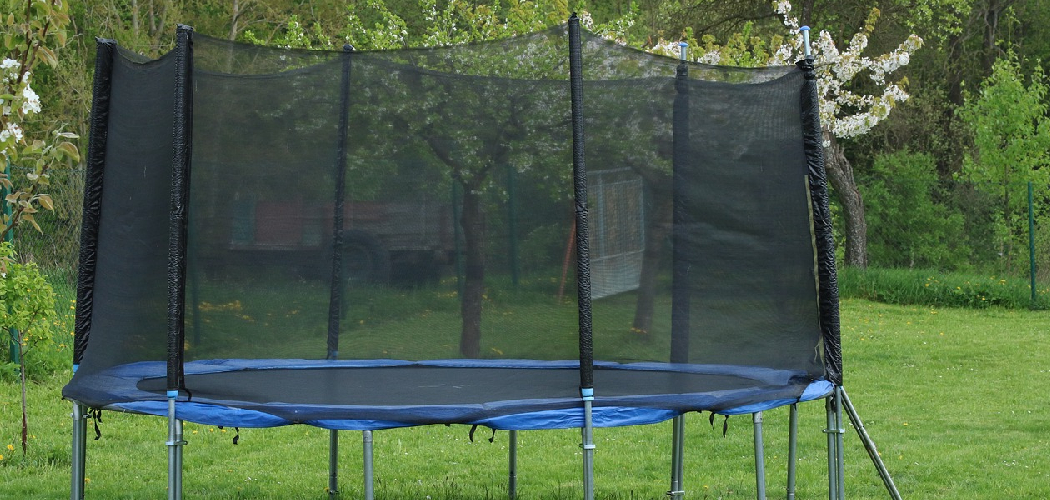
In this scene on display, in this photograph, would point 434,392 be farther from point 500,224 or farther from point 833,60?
point 833,60

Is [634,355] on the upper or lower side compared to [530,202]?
lower

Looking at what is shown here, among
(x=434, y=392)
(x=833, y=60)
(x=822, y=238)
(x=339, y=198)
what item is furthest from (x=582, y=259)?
(x=833, y=60)

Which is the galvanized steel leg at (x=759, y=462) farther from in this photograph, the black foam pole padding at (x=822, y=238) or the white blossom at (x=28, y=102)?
the white blossom at (x=28, y=102)

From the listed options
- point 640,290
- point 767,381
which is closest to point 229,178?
point 640,290

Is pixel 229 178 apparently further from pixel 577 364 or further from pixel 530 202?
pixel 577 364

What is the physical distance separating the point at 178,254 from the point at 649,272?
1393mm

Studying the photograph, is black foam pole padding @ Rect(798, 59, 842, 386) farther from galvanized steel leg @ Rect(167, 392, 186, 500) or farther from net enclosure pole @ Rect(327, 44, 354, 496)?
galvanized steel leg @ Rect(167, 392, 186, 500)

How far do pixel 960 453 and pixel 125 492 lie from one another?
3.64 metres

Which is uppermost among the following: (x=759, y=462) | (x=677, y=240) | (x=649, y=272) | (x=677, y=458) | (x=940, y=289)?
(x=677, y=240)

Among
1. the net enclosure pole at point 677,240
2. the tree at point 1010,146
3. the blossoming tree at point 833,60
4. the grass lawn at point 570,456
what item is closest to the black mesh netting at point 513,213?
the net enclosure pole at point 677,240

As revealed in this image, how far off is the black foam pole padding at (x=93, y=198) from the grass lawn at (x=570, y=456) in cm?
95

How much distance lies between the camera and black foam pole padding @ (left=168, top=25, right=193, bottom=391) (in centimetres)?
277

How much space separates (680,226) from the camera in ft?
10.6

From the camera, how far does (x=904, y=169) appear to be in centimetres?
1631
